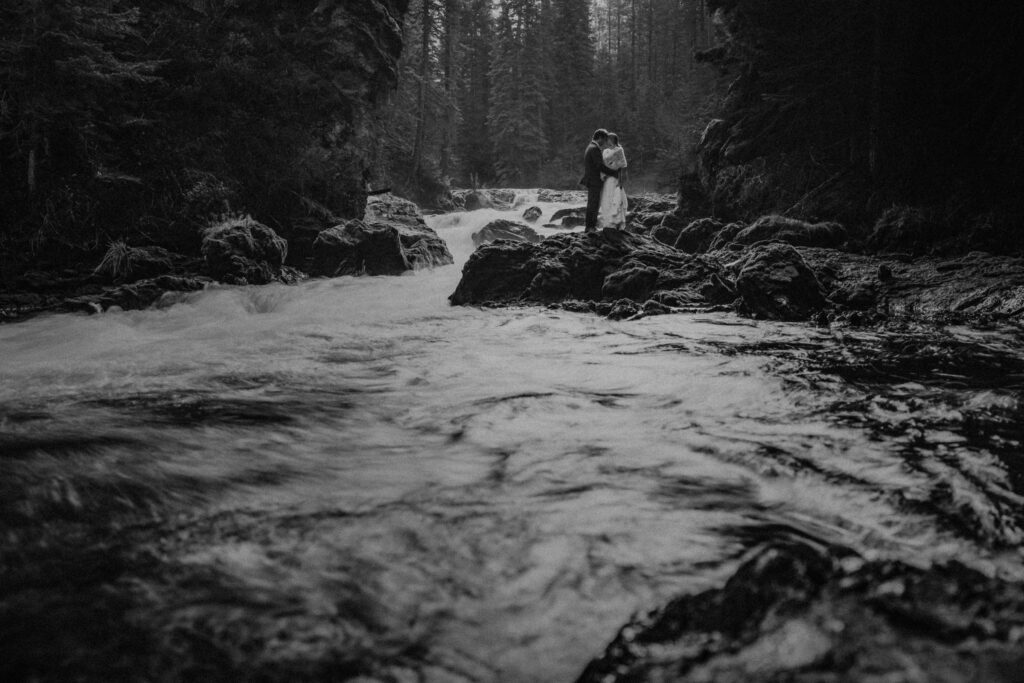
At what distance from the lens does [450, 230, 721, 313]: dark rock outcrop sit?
9734 millimetres

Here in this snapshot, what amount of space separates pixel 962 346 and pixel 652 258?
554 centimetres

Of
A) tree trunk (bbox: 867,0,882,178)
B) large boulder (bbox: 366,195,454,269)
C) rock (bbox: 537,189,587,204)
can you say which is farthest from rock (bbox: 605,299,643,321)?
rock (bbox: 537,189,587,204)

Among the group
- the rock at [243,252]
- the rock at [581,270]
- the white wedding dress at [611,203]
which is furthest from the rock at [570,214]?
the rock at [243,252]

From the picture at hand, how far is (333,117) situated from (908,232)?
13.3 metres

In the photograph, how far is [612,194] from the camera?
11805mm

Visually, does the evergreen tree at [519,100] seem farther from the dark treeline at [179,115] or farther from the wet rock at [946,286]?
the wet rock at [946,286]

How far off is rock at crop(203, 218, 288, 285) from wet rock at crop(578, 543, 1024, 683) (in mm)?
10869

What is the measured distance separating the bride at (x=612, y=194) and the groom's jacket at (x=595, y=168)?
0.29ft

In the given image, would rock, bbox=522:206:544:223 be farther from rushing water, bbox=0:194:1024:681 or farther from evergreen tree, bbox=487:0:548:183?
rushing water, bbox=0:194:1024:681

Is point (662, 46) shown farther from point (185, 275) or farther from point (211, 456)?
point (211, 456)

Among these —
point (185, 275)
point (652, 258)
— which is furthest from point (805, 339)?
point (185, 275)

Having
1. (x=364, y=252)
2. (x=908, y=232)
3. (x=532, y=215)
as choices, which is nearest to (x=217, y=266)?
(x=364, y=252)

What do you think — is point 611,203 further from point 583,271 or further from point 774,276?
point 774,276

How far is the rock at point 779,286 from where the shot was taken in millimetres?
7566
